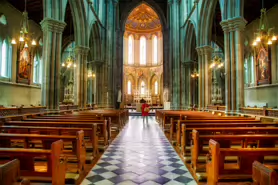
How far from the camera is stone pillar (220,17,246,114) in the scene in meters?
9.94

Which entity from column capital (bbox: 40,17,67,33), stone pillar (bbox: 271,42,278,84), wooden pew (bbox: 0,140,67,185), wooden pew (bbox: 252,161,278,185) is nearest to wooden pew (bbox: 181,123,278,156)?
wooden pew (bbox: 252,161,278,185)

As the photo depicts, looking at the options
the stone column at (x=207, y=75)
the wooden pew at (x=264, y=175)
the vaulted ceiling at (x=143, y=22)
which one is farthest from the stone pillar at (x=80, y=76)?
the vaulted ceiling at (x=143, y=22)

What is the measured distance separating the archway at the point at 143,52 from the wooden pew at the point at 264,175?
35.0 m

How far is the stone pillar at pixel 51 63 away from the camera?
33.1 feet

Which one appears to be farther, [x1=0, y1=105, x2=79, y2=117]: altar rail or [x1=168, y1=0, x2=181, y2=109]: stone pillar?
[x1=168, y1=0, x2=181, y2=109]: stone pillar

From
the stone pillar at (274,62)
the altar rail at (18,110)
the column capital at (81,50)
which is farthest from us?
the column capital at (81,50)

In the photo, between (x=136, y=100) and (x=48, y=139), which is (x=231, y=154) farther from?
(x=136, y=100)

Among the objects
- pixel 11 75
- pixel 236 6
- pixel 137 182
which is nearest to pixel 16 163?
pixel 137 182

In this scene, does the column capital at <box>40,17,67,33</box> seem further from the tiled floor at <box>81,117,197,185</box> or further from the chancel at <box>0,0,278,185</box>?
the tiled floor at <box>81,117,197,185</box>

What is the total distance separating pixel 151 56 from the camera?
1543 inches

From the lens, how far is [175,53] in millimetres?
22953

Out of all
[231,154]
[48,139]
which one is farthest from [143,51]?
[231,154]

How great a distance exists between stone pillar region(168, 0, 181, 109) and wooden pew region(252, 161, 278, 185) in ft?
67.3

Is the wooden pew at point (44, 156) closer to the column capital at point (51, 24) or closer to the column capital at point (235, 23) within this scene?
the column capital at point (51, 24)
